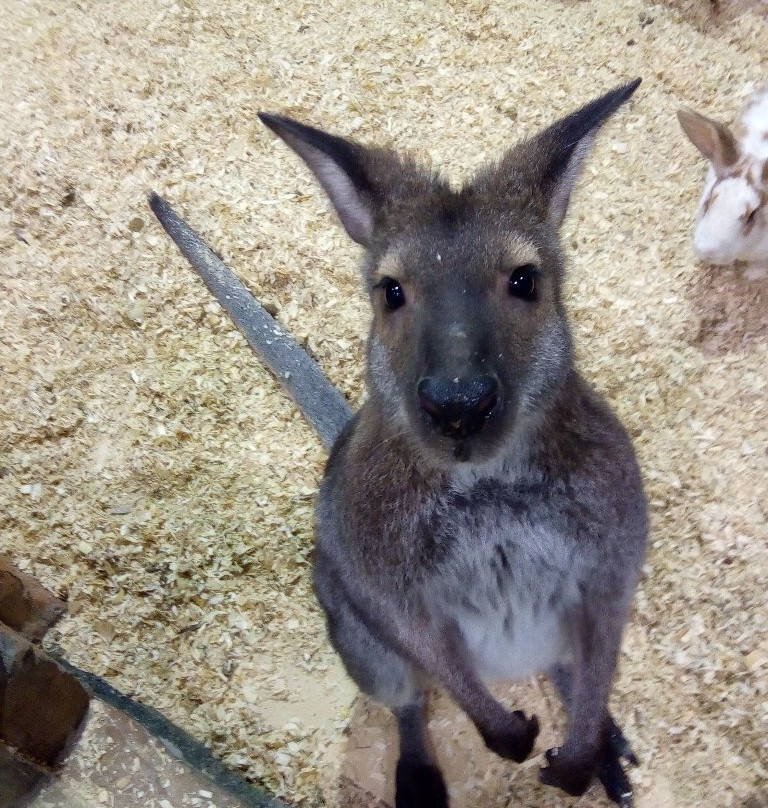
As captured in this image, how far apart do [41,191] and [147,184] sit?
0.43 meters

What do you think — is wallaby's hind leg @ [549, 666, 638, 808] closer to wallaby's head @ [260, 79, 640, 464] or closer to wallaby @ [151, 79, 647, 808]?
wallaby @ [151, 79, 647, 808]

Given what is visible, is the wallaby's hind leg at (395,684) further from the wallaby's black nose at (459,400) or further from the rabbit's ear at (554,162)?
the rabbit's ear at (554,162)

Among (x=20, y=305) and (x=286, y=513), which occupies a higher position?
(x=20, y=305)

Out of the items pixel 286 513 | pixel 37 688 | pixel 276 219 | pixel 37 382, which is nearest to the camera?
pixel 37 688

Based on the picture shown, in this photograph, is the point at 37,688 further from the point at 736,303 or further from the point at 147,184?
the point at 736,303

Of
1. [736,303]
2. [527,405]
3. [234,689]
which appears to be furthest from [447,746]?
[736,303]

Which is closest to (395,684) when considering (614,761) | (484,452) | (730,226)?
(614,761)

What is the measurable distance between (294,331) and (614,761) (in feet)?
5.82

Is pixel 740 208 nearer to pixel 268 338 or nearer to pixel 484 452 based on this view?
pixel 268 338

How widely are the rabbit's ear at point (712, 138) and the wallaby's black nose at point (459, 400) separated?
6.13ft

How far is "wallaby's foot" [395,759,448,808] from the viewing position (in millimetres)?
2238

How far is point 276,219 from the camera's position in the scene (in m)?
3.12

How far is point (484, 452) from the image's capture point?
4.77 feet

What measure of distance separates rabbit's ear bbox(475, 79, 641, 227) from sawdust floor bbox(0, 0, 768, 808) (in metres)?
1.21
